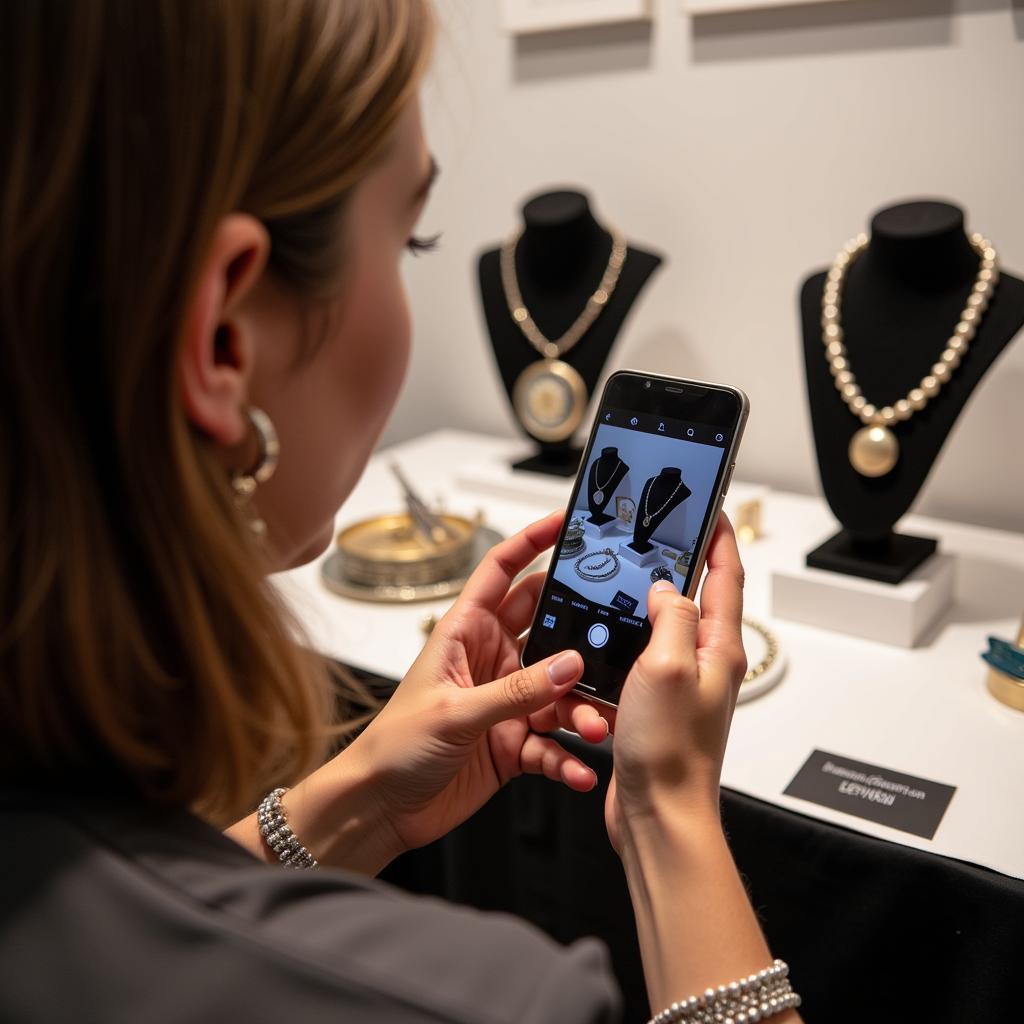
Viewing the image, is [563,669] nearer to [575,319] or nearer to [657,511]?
[657,511]

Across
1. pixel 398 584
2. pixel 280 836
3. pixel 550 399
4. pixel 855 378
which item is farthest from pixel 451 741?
pixel 550 399

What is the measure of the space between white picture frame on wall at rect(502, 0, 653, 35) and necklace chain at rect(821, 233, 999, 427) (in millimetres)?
528

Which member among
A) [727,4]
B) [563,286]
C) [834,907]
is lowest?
[834,907]

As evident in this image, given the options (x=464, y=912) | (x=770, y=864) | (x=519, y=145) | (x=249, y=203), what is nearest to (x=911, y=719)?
(x=770, y=864)

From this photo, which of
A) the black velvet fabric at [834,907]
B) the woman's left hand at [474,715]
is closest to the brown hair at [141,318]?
the woman's left hand at [474,715]

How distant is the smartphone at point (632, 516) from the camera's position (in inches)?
27.4

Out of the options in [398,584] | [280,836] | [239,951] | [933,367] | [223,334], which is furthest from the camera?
[398,584]

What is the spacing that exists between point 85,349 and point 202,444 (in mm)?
63

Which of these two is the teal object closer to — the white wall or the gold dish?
the white wall

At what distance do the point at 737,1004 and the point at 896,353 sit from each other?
72cm

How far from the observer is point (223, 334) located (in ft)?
1.51

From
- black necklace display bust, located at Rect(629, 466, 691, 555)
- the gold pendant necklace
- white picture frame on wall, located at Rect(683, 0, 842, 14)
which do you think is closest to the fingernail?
black necklace display bust, located at Rect(629, 466, 691, 555)

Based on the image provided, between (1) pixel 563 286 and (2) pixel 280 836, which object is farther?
(1) pixel 563 286

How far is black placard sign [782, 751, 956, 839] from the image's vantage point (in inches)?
29.4
